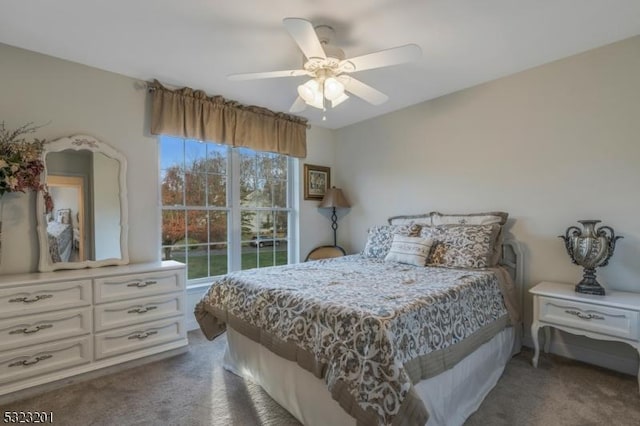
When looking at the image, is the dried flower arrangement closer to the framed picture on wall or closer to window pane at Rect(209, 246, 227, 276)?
window pane at Rect(209, 246, 227, 276)

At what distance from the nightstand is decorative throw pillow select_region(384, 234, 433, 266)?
2.83 feet

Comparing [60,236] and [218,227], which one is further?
[218,227]

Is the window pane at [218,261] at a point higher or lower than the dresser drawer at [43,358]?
higher

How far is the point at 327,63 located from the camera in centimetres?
204

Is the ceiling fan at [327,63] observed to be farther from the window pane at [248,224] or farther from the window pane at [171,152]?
the window pane at [248,224]

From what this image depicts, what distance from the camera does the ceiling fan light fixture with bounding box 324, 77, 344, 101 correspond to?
6.94 feet

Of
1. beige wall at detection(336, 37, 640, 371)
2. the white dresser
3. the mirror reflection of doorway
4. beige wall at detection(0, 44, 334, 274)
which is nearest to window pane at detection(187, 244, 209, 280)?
beige wall at detection(0, 44, 334, 274)

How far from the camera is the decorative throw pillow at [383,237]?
125 inches

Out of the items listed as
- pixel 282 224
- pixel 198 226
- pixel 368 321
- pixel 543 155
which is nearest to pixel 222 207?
pixel 198 226

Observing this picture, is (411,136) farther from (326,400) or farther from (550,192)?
(326,400)

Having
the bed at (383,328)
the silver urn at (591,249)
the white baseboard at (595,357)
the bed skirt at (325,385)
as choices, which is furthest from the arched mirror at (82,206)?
the white baseboard at (595,357)

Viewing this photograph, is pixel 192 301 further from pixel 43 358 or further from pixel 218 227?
pixel 43 358

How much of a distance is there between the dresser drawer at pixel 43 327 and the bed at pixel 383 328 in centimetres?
80

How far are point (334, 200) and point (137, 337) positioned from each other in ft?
8.63
